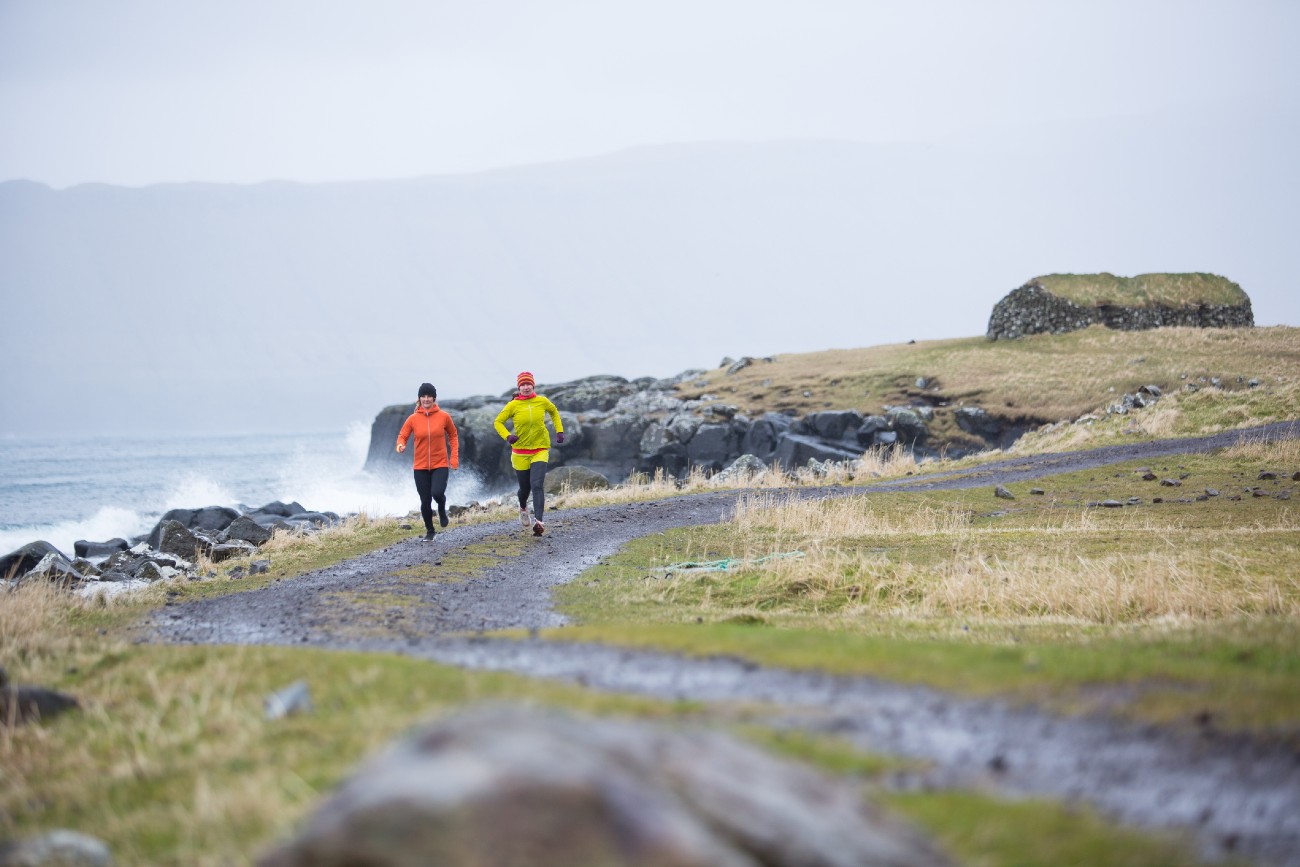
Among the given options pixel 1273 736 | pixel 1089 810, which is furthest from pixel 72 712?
pixel 1273 736

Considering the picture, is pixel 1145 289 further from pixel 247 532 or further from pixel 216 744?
A: pixel 216 744

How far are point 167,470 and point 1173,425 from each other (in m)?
74.2

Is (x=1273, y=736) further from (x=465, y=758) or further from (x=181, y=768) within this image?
(x=181, y=768)

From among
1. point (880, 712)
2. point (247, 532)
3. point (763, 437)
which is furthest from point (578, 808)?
point (763, 437)

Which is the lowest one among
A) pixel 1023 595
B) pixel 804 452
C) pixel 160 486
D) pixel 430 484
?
pixel 160 486

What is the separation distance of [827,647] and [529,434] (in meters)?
12.6

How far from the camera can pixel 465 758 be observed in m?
3.74

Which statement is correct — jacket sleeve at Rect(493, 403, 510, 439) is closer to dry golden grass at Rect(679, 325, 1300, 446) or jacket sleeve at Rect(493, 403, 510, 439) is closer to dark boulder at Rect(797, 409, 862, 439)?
dark boulder at Rect(797, 409, 862, 439)

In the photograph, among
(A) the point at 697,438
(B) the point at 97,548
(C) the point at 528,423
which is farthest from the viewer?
(A) the point at 697,438

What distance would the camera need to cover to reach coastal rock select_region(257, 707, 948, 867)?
3.49m

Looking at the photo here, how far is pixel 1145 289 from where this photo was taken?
65438 mm

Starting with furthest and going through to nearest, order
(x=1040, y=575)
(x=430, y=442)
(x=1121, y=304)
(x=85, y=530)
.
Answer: (x=1121, y=304) → (x=85, y=530) → (x=430, y=442) → (x=1040, y=575)

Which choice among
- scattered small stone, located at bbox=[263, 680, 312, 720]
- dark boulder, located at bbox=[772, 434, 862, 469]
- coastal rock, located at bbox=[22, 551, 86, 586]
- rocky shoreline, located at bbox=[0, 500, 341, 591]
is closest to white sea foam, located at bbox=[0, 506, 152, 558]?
rocky shoreline, located at bbox=[0, 500, 341, 591]

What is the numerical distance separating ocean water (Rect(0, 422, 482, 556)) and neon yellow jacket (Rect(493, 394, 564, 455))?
28.8 ft
